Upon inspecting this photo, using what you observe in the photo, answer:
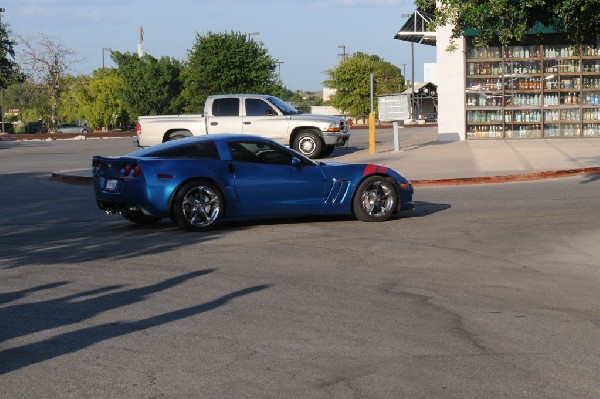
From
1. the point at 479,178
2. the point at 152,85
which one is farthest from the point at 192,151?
the point at 152,85

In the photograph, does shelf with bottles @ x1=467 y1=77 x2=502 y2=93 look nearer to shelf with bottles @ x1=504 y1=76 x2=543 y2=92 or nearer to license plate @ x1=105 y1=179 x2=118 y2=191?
shelf with bottles @ x1=504 y1=76 x2=543 y2=92

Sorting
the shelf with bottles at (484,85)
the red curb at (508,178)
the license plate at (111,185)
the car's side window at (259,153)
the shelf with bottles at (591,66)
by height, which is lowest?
the red curb at (508,178)

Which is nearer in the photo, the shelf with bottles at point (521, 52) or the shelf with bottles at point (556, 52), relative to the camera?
the shelf with bottles at point (556, 52)

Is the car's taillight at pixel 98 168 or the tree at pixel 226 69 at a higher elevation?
the tree at pixel 226 69

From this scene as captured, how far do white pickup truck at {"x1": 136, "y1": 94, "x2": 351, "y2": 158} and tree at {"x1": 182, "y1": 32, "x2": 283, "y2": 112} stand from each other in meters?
20.5

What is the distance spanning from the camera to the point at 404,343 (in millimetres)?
7441

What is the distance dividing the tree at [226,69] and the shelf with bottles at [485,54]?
16.7 meters

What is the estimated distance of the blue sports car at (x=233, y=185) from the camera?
14.0 m

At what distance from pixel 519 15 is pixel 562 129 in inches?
859

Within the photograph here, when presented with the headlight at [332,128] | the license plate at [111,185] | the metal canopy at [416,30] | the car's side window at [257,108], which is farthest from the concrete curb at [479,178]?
the metal canopy at [416,30]

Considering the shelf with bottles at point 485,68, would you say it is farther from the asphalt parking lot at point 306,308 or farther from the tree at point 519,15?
the asphalt parking lot at point 306,308

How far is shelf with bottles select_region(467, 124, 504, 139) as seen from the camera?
36.5 m

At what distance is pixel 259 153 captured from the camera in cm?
1468

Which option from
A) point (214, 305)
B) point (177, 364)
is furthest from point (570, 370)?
point (214, 305)
